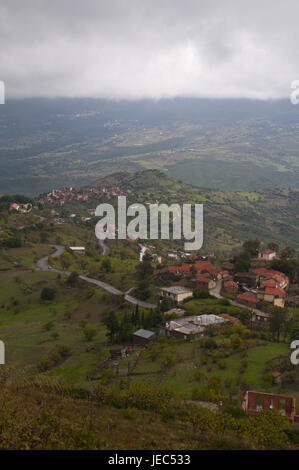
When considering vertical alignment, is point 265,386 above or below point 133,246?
above

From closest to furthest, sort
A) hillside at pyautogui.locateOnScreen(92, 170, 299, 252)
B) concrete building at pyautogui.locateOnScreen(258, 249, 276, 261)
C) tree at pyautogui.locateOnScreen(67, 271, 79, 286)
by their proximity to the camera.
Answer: concrete building at pyautogui.locateOnScreen(258, 249, 276, 261) < tree at pyautogui.locateOnScreen(67, 271, 79, 286) < hillside at pyautogui.locateOnScreen(92, 170, 299, 252)

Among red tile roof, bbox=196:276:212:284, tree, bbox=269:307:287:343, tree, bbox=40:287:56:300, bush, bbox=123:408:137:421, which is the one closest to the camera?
bush, bbox=123:408:137:421

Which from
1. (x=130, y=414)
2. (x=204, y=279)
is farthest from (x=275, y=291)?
(x=130, y=414)

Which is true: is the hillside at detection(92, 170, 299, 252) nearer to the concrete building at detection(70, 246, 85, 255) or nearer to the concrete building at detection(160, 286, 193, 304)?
the concrete building at detection(70, 246, 85, 255)

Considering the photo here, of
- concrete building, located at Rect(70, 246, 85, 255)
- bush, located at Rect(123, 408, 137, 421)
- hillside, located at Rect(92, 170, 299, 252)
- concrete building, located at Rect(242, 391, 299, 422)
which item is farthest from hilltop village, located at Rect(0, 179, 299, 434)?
hillside, located at Rect(92, 170, 299, 252)
